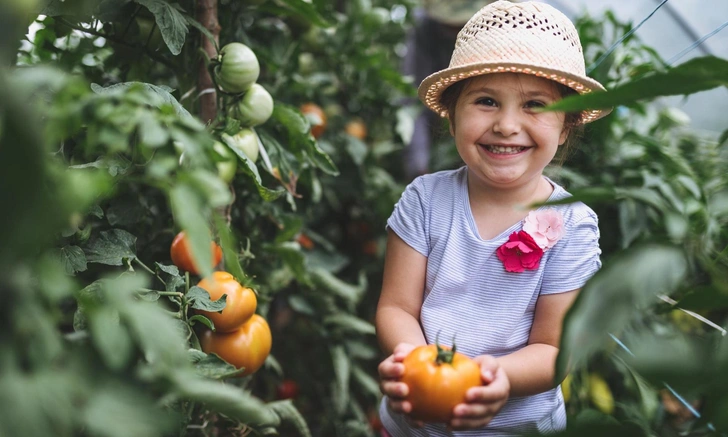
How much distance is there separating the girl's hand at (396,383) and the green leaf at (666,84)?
443 mm

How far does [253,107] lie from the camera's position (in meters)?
1.21

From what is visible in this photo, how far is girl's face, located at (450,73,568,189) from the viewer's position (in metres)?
1.04

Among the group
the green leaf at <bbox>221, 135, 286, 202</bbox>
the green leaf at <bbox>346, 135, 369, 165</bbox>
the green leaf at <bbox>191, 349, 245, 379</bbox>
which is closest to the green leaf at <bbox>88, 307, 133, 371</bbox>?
the green leaf at <bbox>191, 349, 245, 379</bbox>

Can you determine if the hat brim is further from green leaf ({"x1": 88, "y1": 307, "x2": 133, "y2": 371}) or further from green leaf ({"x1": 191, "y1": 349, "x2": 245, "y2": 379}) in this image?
green leaf ({"x1": 88, "y1": 307, "x2": 133, "y2": 371})

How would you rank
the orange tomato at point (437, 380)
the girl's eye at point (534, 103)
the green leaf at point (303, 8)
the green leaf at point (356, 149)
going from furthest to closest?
1. the green leaf at point (356, 149)
2. the green leaf at point (303, 8)
3. the girl's eye at point (534, 103)
4. the orange tomato at point (437, 380)

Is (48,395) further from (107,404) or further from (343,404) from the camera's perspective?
(343,404)

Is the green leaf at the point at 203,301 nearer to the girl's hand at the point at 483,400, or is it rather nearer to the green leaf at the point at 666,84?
the girl's hand at the point at 483,400

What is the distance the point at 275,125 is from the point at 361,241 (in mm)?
924

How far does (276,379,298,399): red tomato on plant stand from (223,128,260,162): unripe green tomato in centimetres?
85

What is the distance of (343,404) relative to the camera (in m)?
1.66

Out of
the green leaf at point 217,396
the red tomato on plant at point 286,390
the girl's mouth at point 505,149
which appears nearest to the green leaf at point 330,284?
the red tomato on plant at point 286,390

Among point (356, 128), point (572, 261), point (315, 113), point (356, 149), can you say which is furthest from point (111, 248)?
point (356, 128)

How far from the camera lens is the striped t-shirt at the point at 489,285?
3.48 feet

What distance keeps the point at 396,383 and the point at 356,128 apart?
1.37 metres
